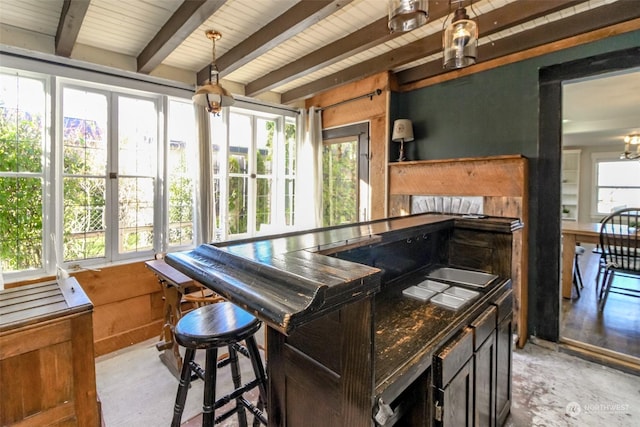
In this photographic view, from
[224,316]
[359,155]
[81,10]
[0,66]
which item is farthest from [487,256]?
[0,66]

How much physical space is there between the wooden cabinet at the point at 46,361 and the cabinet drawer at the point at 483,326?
165 cm

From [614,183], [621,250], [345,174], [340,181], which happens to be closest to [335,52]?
[345,174]

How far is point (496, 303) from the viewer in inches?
59.1

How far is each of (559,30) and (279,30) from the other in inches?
89.4

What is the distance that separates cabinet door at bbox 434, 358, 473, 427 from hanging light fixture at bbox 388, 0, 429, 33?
1.55 m

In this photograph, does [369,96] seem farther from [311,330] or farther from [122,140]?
[311,330]

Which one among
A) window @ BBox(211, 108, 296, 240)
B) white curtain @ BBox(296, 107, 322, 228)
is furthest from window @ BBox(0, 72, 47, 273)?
white curtain @ BBox(296, 107, 322, 228)

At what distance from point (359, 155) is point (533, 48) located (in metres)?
2.01

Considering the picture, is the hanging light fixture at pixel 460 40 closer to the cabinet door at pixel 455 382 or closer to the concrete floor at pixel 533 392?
the cabinet door at pixel 455 382

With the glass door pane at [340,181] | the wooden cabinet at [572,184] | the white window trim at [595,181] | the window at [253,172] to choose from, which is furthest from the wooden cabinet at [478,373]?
the white window trim at [595,181]

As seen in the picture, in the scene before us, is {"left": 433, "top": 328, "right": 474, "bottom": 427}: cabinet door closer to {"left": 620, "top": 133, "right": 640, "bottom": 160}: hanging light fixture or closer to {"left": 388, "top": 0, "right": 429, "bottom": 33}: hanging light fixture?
{"left": 388, "top": 0, "right": 429, "bottom": 33}: hanging light fixture

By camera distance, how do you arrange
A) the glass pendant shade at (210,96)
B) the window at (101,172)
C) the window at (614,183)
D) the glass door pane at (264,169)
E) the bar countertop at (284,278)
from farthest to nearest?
the window at (614,183) → the glass door pane at (264,169) → the window at (101,172) → the glass pendant shade at (210,96) → the bar countertop at (284,278)

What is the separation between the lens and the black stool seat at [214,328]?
1309 millimetres

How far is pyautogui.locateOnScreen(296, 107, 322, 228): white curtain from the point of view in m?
4.29
